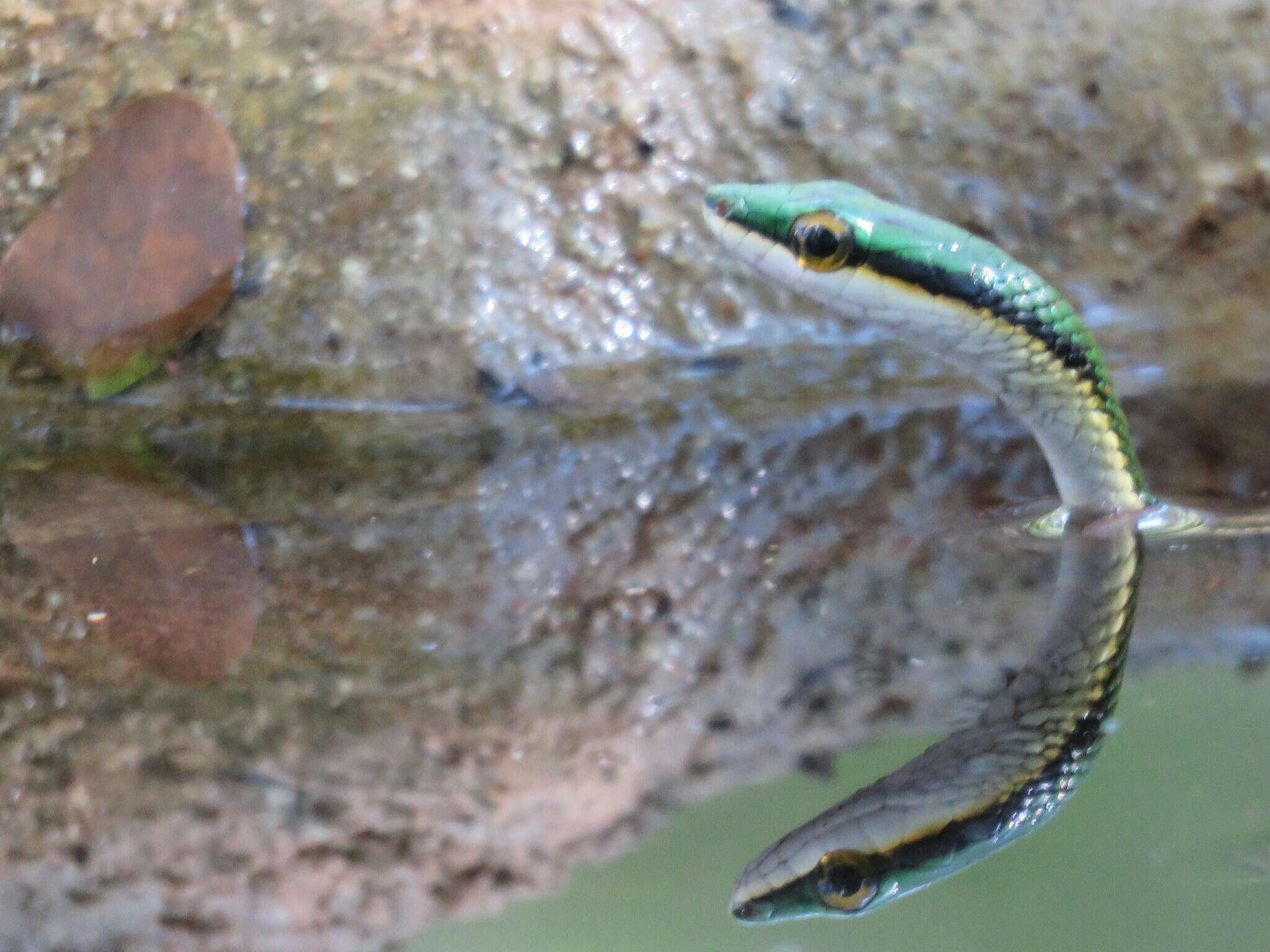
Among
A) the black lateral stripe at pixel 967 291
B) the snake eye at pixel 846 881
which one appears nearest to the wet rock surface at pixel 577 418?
the snake eye at pixel 846 881

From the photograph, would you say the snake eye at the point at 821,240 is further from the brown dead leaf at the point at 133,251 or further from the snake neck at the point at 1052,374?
the brown dead leaf at the point at 133,251

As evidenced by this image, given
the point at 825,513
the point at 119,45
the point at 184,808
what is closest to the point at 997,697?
the point at 825,513

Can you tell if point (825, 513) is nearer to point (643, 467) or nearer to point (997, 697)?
point (643, 467)

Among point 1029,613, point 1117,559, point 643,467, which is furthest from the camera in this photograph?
point 643,467

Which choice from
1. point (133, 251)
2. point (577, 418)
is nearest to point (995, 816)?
point (577, 418)

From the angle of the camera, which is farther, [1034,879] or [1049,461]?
[1049,461]

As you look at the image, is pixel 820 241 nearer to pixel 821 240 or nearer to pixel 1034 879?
pixel 821 240
